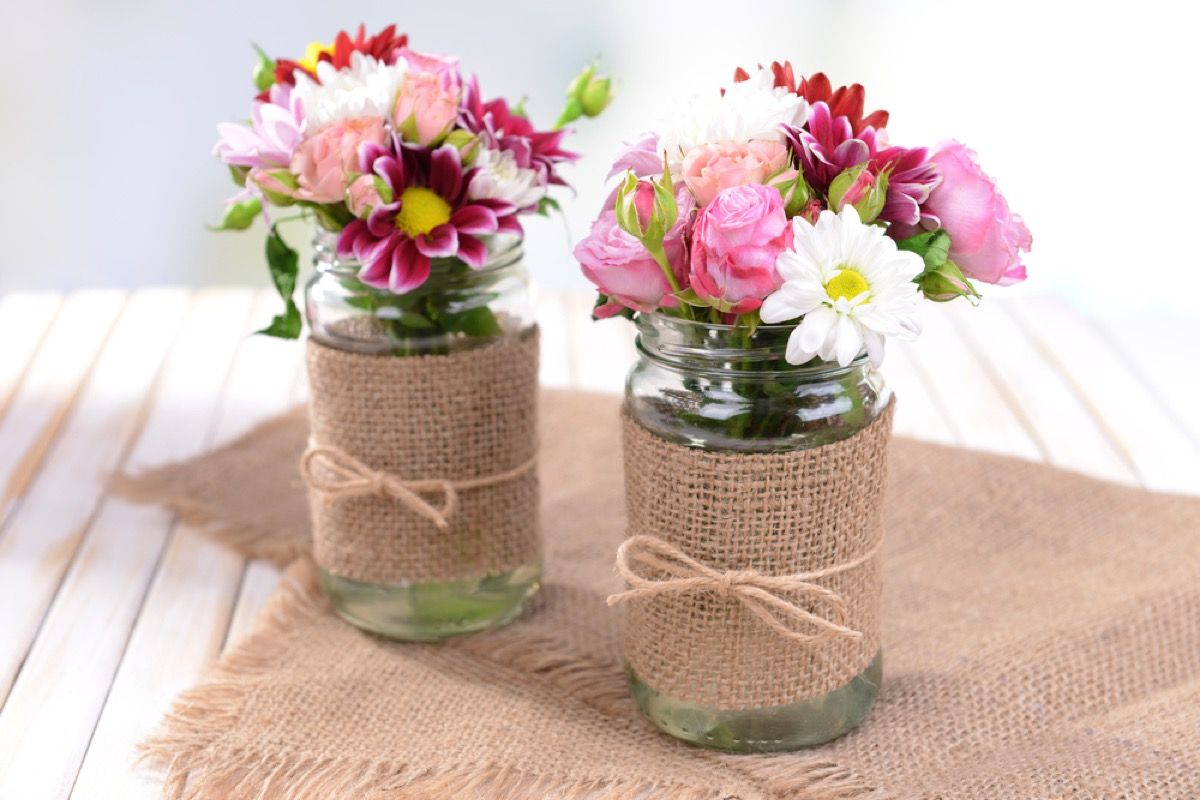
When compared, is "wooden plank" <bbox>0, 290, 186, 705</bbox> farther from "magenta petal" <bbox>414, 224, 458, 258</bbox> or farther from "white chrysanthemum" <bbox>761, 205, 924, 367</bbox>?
"white chrysanthemum" <bbox>761, 205, 924, 367</bbox>

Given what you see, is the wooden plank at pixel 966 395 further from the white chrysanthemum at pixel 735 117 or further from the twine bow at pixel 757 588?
the white chrysanthemum at pixel 735 117

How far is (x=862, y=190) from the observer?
2.60 ft

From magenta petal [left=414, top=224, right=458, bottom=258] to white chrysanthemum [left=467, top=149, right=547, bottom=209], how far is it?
35 mm

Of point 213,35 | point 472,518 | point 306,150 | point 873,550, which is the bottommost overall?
point 213,35

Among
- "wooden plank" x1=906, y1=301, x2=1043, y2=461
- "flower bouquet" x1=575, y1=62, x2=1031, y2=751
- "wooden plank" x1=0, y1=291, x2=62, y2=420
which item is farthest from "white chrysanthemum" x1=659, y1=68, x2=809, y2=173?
"wooden plank" x1=0, y1=291, x2=62, y2=420

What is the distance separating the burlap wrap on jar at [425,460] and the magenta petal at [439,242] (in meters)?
0.12

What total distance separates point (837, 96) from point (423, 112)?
278mm

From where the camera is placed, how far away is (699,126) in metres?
0.83

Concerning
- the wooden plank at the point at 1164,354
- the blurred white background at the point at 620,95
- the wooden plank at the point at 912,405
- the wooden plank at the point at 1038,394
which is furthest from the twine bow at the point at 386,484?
the blurred white background at the point at 620,95

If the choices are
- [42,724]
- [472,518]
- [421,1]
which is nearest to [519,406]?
[472,518]

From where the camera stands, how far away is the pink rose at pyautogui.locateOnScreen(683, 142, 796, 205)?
2.63 feet

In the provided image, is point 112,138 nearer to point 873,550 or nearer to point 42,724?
point 42,724

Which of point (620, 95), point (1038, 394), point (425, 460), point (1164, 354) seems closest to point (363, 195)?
point (425, 460)

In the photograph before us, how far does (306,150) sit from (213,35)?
5.55ft
